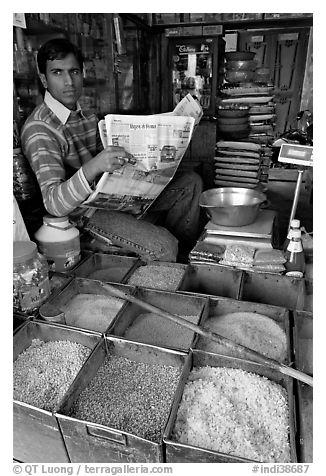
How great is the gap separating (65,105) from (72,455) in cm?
156

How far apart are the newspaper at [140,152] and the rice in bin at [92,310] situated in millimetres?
445

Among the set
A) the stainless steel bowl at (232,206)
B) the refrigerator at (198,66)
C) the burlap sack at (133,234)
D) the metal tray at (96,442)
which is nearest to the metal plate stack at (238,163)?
the refrigerator at (198,66)

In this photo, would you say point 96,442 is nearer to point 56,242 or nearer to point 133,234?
point 56,242

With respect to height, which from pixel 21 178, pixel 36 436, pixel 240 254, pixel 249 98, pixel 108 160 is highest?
pixel 249 98

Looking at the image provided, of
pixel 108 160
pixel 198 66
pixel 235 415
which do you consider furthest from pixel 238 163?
pixel 235 415

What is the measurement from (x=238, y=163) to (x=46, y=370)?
2.86 m

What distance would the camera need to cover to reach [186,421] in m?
0.98

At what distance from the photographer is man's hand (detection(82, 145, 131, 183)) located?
1.52m

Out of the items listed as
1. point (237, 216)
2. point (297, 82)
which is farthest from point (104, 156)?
point (297, 82)

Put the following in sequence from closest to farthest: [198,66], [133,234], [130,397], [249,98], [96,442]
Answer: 1. [96,442]
2. [130,397]
3. [133,234]
4. [249,98]
5. [198,66]

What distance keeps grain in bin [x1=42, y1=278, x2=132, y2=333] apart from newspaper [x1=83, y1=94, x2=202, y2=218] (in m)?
0.39

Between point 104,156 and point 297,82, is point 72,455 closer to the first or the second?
point 104,156

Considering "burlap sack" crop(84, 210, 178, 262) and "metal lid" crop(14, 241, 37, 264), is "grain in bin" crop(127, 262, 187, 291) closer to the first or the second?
"burlap sack" crop(84, 210, 178, 262)

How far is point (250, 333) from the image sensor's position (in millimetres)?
1282
